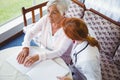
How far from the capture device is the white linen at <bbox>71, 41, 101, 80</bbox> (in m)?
1.43

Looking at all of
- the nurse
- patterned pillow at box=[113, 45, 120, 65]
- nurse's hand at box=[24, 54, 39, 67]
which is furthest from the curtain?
nurse's hand at box=[24, 54, 39, 67]

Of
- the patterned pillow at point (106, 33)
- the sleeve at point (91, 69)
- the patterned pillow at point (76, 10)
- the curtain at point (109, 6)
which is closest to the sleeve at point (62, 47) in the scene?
the sleeve at point (91, 69)

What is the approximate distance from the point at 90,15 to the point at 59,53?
2.55 feet

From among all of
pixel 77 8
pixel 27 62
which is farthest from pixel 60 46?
pixel 77 8

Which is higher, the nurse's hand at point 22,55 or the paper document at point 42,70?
the nurse's hand at point 22,55

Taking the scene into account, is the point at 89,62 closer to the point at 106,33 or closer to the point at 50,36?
the point at 50,36

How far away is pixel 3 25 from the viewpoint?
9.83ft

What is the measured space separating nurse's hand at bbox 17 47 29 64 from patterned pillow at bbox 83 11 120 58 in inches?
37.8

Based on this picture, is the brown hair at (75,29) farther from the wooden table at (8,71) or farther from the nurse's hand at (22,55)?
the nurse's hand at (22,55)

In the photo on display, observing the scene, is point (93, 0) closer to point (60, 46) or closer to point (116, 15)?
point (116, 15)

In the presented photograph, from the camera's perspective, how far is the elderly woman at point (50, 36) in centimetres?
163

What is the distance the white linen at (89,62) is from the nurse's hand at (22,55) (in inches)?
18.4

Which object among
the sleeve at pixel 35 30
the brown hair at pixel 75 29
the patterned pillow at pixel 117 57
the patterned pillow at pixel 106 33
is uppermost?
the brown hair at pixel 75 29

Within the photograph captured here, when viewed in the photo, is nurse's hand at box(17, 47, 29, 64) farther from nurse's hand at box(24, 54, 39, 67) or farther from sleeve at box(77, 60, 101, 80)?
sleeve at box(77, 60, 101, 80)
